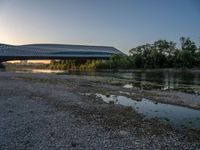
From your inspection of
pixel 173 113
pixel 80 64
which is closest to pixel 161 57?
pixel 80 64

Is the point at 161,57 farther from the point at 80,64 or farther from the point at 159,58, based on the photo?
the point at 80,64

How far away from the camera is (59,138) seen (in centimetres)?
1194

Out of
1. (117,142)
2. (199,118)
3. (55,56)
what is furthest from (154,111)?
(55,56)

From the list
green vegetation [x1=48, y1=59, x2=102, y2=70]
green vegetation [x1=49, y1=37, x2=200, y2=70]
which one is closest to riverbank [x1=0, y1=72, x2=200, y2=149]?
green vegetation [x1=49, y1=37, x2=200, y2=70]

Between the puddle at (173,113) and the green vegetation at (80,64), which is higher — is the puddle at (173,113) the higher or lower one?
the lower one

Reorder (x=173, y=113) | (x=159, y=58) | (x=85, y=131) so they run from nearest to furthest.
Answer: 1. (x=85, y=131)
2. (x=173, y=113)
3. (x=159, y=58)

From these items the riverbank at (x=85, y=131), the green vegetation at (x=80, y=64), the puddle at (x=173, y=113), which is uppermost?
the green vegetation at (x=80, y=64)

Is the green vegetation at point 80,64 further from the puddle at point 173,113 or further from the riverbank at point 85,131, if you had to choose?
the riverbank at point 85,131

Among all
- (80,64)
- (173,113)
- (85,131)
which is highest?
(80,64)

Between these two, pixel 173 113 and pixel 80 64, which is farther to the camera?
pixel 80 64

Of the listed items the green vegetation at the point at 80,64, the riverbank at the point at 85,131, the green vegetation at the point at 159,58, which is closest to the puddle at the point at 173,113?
the riverbank at the point at 85,131

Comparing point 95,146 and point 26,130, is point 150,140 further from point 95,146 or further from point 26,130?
point 26,130

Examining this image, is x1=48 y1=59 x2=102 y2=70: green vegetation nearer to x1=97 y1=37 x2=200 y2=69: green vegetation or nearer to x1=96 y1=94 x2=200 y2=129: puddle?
x1=97 y1=37 x2=200 y2=69: green vegetation

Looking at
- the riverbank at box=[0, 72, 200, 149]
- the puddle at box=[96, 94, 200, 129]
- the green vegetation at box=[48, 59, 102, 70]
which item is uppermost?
the green vegetation at box=[48, 59, 102, 70]
